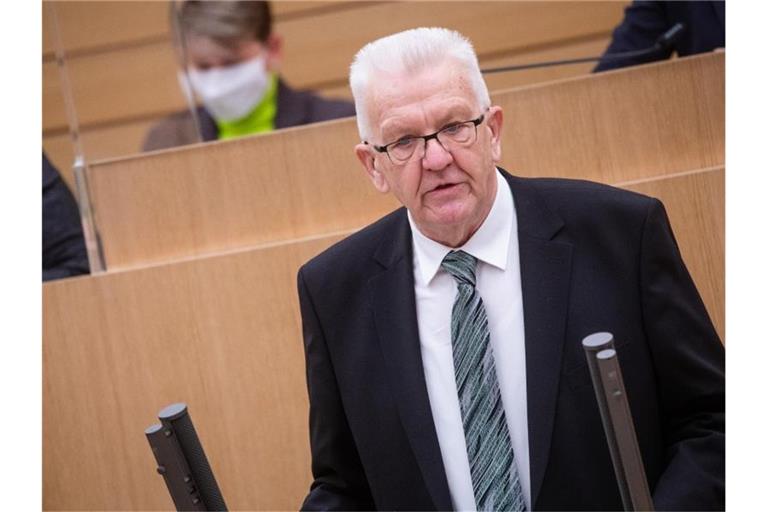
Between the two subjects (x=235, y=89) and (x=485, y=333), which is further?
(x=235, y=89)

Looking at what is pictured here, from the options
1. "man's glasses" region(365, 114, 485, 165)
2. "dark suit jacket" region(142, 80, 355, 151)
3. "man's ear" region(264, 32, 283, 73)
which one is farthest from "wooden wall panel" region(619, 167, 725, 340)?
"man's ear" region(264, 32, 283, 73)

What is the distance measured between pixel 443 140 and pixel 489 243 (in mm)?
186

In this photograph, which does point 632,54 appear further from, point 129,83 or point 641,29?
point 129,83

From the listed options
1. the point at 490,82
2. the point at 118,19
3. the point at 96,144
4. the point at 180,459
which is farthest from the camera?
the point at 118,19

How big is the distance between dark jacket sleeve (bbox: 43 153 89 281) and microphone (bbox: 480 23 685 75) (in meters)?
1.09

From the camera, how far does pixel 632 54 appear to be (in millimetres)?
2852

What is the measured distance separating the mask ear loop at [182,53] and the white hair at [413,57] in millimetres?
1760

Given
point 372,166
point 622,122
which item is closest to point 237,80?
point 622,122

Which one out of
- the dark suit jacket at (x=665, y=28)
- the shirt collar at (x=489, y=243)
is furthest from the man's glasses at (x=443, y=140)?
the dark suit jacket at (x=665, y=28)

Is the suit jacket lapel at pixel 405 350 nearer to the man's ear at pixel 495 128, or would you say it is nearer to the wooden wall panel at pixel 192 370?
the man's ear at pixel 495 128

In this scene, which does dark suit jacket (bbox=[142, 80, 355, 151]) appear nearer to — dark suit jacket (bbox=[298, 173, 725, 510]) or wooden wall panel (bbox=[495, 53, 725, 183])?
wooden wall panel (bbox=[495, 53, 725, 183])

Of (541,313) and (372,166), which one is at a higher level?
(372,166)

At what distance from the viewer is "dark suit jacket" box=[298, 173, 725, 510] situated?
177 cm

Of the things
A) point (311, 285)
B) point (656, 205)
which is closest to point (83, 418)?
point (311, 285)
